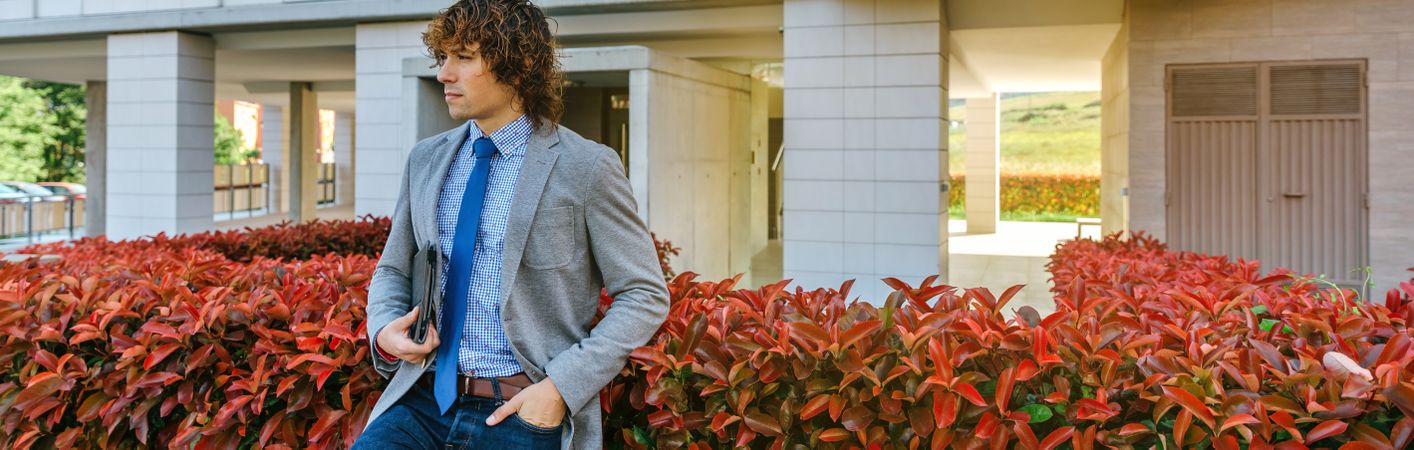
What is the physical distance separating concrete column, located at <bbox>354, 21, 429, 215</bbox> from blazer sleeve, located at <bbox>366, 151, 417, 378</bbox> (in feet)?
27.4

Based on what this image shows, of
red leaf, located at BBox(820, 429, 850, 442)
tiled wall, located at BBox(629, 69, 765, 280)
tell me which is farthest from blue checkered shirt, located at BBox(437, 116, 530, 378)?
tiled wall, located at BBox(629, 69, 765, 280)

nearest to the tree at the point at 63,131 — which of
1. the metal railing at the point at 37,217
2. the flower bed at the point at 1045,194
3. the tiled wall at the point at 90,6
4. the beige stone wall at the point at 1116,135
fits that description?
the metal railing at the point at 37,217

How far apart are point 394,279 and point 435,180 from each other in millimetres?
247

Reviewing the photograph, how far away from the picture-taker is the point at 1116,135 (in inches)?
367

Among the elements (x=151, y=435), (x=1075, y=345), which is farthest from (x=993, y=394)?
(x=151, y=435)

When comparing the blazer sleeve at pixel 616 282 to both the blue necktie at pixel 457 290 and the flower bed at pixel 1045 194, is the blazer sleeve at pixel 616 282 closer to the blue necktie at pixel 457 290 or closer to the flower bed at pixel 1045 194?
the blue necktie at pixel 457 290

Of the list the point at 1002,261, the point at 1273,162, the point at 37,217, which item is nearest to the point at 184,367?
the point at 1273,162

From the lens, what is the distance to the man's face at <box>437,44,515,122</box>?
6.29ft

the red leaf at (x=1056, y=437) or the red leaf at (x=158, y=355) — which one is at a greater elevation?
the red leaf at (x=158, y=355)

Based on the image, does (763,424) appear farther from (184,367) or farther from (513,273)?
(184,367)

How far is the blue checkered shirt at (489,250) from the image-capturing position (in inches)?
75.9

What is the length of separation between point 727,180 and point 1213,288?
260 inches

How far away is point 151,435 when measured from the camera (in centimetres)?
280

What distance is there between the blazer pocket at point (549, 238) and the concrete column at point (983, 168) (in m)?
16.6
